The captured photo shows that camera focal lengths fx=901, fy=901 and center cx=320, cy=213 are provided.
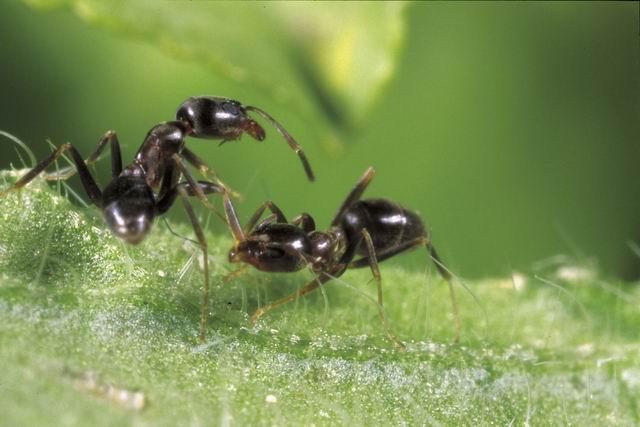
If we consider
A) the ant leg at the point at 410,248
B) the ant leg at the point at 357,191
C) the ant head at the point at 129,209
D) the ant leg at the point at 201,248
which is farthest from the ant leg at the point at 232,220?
the ant leg at the point at 357,191

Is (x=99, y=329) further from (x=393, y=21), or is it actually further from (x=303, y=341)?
(x=393, y=21)

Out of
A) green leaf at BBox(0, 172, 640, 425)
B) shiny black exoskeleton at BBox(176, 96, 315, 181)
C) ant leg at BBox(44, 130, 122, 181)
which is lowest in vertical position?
green leaf at BBox(0, 172, 640, 425)

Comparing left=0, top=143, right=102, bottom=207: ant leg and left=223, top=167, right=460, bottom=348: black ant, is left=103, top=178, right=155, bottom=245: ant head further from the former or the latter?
left=223, top=167, right=460, bottom=348: black ant

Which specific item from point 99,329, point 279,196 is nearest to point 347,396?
point 99,329

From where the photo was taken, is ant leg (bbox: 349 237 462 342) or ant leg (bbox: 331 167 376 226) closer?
ant leg (bbox: 349 237 462 342)

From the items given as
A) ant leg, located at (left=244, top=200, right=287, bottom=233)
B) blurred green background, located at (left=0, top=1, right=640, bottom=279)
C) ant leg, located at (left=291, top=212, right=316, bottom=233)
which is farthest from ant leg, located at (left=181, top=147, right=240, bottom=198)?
blurred green background, located at (left=0, top=1, right=640, bottom=279)

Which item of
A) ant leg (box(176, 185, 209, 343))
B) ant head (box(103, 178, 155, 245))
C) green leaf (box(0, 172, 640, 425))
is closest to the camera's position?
green leaf (box(0, 172, 640, 425))

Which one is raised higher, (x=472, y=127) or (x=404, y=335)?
(x=472, y=127)
